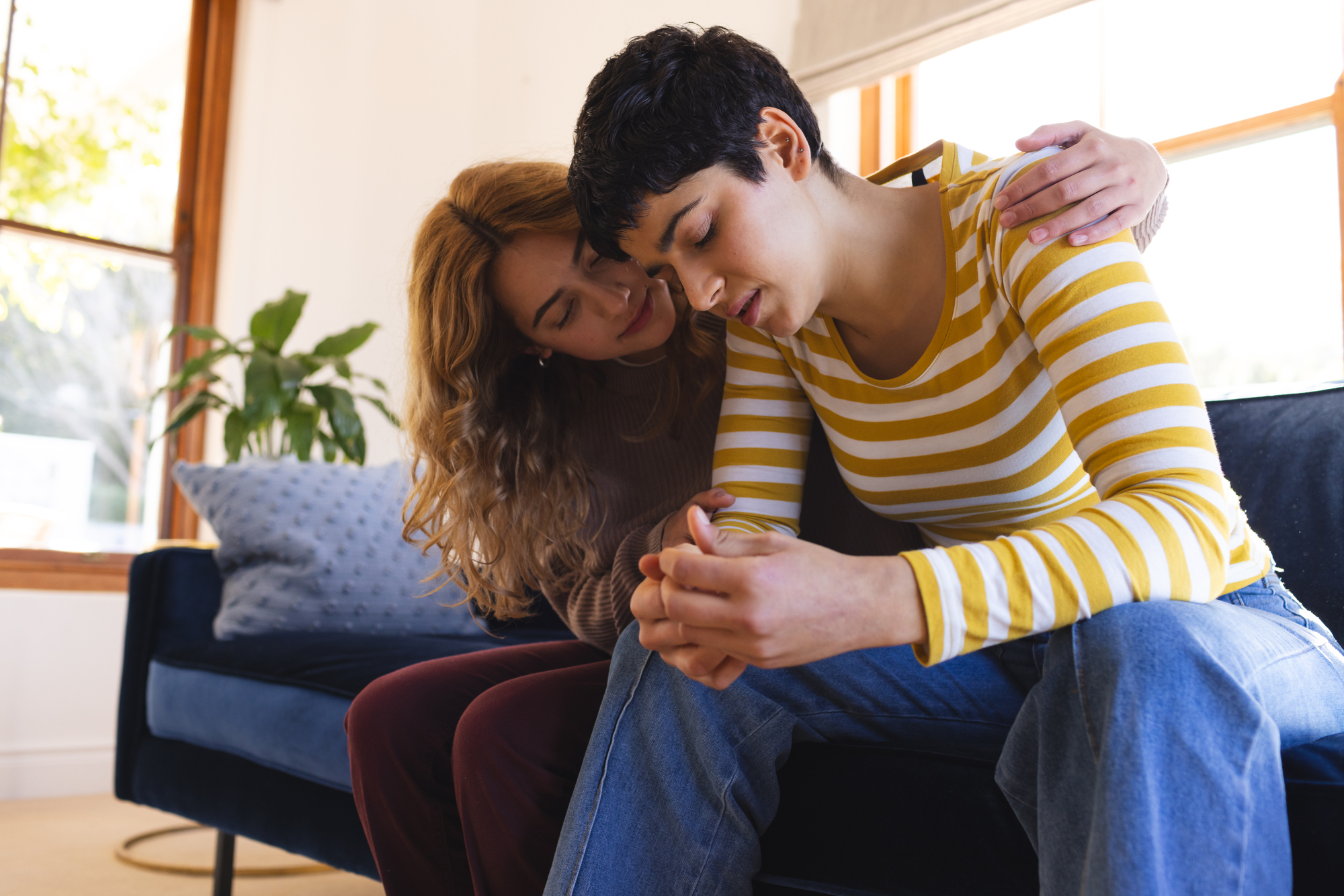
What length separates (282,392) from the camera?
2.46 m

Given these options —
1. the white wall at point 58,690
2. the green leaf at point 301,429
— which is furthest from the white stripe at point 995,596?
the white wall at point 58,690

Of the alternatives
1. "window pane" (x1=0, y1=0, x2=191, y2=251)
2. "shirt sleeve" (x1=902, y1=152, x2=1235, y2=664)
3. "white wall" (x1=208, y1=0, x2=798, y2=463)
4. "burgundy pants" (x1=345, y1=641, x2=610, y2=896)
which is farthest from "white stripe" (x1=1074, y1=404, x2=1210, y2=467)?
"window pane" (x1=0, y1=0, x2=191, y2=251)

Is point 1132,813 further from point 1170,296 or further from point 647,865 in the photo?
point 1170,296

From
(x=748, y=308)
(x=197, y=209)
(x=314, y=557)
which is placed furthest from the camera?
(x=197, y=209)

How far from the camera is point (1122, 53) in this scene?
222 cm

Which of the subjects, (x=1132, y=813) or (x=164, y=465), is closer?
(x=1132, y=813)

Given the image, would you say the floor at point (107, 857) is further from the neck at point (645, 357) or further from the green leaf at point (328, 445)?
the neck at point (645, 357)

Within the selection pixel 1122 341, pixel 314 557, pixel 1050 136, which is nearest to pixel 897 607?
pixel 1122 341

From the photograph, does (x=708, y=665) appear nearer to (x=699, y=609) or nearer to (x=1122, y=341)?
(x=699, y=609)

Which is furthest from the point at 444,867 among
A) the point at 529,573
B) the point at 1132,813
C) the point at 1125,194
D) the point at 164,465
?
the point at 164,465

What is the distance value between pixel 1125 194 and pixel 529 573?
761mm

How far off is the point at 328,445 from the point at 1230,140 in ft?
7.34

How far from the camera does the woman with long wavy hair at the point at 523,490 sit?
38.8 inches

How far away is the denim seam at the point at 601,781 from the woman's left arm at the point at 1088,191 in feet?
1.60
